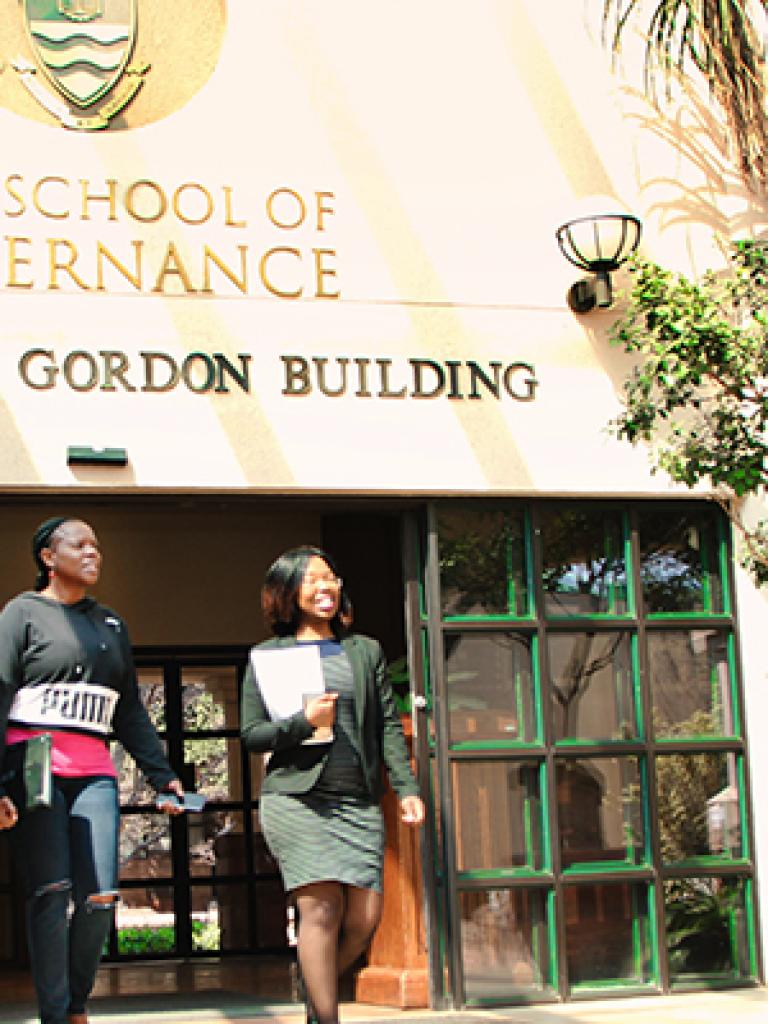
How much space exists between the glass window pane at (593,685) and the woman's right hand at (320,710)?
196cm

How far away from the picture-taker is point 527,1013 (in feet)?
20.3

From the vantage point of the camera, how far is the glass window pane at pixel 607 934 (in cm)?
653

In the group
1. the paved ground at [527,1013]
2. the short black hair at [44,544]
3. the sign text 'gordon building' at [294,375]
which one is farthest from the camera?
the sign text 'gordon building' at [294,375]

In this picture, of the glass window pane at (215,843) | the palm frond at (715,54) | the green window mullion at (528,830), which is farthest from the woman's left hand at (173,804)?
the glass window pane at (215,843)

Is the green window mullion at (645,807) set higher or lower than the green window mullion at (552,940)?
higher

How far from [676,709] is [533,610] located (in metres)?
0.80

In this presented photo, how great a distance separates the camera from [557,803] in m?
6.60

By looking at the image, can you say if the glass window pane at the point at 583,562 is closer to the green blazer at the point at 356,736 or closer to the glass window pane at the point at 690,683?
the glass window pane at the point at 690,683

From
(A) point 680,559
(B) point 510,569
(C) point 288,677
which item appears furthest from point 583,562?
(C) point 288,677

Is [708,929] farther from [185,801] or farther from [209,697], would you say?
[209,697]

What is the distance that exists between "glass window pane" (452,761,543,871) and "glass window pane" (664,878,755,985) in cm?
66

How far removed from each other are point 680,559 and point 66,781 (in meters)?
3.23

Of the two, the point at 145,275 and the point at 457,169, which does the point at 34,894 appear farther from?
the point at 457,169

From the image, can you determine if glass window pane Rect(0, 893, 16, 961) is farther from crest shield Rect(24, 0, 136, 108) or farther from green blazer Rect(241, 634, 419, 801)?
crest shield Rect(24, 0, 136, 108)
